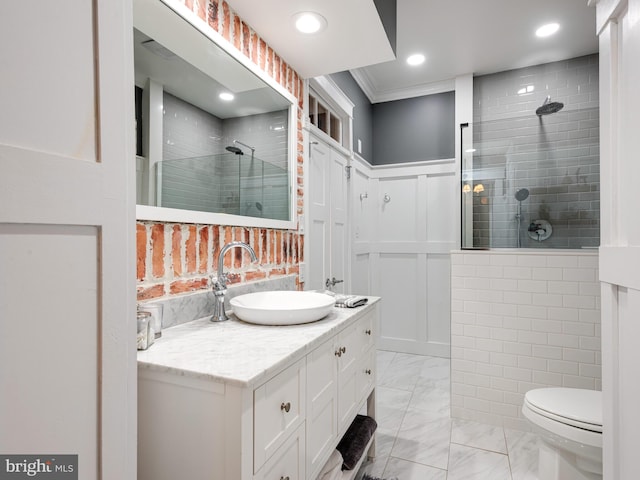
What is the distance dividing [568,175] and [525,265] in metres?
0.67

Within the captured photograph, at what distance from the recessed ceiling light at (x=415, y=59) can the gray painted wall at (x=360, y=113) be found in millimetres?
523

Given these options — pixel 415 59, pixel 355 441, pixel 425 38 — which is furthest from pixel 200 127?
pixel 415 59

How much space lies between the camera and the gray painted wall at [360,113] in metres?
3.02

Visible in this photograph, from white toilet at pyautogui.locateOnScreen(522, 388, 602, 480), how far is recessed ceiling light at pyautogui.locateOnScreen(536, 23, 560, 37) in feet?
8.23

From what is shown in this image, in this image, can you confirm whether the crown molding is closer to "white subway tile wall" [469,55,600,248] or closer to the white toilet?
"white subway tile wall" [469,55,600,248]

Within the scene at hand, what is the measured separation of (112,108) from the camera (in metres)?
0.58

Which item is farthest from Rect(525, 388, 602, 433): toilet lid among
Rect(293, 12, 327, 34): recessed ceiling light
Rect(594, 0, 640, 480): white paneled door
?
Rect(293, 12, 327, 34): recessed ceiling light

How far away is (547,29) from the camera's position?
2.57m

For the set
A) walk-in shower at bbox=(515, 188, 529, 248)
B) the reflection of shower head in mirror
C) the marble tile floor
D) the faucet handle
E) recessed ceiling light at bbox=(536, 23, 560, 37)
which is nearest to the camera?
the faucet handle

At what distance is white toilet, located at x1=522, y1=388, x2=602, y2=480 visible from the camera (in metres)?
1.44

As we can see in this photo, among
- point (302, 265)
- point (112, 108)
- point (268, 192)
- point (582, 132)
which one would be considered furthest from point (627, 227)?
point (582, 132)

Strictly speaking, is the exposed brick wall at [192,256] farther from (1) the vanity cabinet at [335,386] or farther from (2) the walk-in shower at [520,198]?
(2) the walk-in shower at [520,198]

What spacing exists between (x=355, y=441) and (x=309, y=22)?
2027mm

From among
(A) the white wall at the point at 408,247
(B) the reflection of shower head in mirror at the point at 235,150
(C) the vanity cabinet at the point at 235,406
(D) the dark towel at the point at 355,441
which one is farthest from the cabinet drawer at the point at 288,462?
(A) the white wall at the point at 408,247
